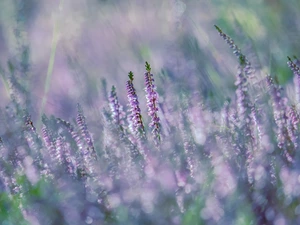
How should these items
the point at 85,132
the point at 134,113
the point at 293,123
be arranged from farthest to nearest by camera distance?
the point at 85,132
the point at 134,113
the point at 293,123

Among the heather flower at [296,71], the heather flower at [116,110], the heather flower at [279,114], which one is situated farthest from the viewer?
the heather flower at [116,110]

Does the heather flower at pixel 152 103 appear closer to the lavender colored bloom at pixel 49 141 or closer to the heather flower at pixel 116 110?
the heather flower at pixel 116 110

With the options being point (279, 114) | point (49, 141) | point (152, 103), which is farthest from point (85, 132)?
point (279, 114)

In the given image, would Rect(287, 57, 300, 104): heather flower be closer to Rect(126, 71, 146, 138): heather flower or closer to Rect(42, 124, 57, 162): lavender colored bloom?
Rect(126, 71, 146, 138): heather flower

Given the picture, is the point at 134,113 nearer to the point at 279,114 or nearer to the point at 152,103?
the point at 152,103

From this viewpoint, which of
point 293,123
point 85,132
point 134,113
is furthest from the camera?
point 85,132

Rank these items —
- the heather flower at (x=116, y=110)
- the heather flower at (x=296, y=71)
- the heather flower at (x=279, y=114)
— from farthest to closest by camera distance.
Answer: the heather flower at (x=116, y=110) < the heather flower at (x=296, y=71) < the heather flower at (x=279, y=114)

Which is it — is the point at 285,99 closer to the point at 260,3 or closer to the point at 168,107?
the point at 168,107

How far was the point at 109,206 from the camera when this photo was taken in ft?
3.84

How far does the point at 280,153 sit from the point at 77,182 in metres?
0.52

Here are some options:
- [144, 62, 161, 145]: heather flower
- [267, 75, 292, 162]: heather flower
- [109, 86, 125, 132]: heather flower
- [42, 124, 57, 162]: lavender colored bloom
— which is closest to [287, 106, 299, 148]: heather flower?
[267, 75, 292, 162]: heather flower

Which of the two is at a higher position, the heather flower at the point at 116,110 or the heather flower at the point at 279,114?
the heather flower at the point at 116,110

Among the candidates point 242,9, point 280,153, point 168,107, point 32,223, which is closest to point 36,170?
point 32,223

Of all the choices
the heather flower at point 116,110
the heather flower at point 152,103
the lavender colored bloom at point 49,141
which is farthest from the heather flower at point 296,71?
the lavender colored bloom at point 49,141
